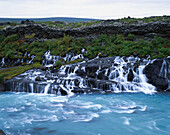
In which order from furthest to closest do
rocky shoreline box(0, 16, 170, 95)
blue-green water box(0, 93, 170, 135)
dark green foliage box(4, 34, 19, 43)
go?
dark green foliage box(4, 34, 19, 43)
rocky shoreline box(0, 16, 170, 95)
blue-green water box(0, 93, 170, 135)

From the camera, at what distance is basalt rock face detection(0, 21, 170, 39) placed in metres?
26.8

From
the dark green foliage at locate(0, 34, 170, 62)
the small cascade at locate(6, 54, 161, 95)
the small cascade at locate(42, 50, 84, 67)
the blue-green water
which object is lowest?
the blue-green water

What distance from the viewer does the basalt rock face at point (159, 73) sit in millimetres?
16266

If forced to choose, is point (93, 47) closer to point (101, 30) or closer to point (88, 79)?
point (101, 30)

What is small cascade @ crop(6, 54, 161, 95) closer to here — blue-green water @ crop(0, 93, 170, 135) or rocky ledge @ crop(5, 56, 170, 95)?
rocky ledge @ crop(5, 56, 170, 95)

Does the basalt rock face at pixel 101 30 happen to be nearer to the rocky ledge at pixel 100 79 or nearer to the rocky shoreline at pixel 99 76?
the rocky shoreline at pixel 99 76

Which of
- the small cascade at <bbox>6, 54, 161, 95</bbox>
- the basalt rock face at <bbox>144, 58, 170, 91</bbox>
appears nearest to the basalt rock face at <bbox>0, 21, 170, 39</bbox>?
the small cascade at <bbox>6, 54, 161, 95</bbox>

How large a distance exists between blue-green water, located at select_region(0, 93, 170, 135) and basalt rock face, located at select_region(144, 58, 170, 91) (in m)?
1.61

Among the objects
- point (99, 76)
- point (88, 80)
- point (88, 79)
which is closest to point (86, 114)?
point (88, 80)

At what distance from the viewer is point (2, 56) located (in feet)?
89.5

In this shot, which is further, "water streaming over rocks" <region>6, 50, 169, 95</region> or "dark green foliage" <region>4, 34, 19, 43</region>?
"dark green foliage" <region>4, 34, 19, 43</region>

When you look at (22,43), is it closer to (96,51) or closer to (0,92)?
(96,51)

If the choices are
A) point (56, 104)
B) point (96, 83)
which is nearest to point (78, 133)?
point (56, 104)

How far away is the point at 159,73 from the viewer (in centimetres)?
1697
